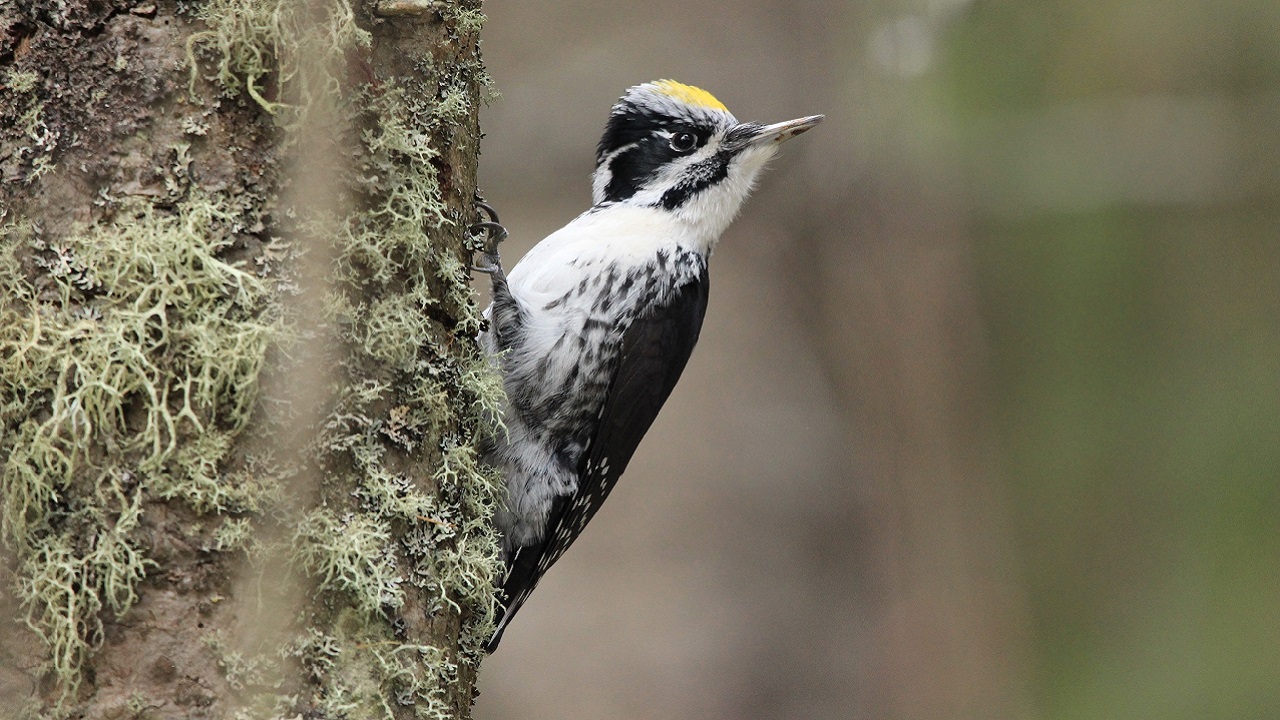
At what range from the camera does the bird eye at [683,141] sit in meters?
3.08

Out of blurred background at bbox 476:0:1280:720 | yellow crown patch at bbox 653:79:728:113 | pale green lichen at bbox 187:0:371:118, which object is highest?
pale green lichen at bbox 187:0:371:118

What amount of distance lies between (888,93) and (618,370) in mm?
2553

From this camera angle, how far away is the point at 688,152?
3090mm

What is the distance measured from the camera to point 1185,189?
5195 mm

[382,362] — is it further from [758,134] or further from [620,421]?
[758,134]

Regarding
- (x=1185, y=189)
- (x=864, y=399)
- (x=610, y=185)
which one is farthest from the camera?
(x=1185, y=189)

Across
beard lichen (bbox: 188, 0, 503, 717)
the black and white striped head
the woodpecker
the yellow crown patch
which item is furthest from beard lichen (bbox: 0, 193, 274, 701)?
the yellow crown patch

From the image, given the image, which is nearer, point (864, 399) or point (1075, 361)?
point (864, 399)

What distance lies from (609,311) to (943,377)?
259 cm

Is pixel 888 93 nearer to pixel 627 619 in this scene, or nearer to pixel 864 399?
pixel 864 399

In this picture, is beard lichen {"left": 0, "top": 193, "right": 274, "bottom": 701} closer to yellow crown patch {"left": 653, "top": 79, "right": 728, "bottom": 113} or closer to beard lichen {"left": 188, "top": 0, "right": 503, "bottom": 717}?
beard lichen {"left": 188, "top": 0, "right": 503, "bottom": 717}

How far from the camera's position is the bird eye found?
3.08 metres

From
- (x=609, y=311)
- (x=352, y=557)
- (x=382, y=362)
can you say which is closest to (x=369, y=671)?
(x=352, y=557)

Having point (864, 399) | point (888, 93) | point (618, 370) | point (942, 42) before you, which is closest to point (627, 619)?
point (864, 399)
